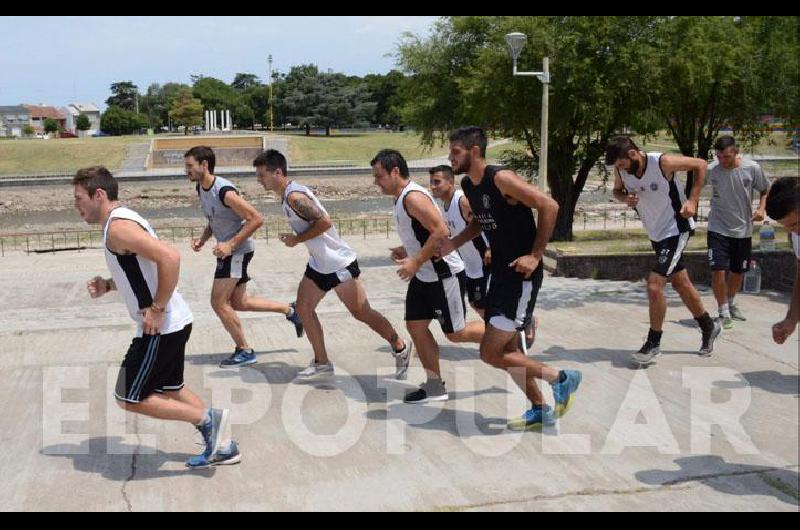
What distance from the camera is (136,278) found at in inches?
185

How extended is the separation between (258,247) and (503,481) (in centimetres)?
1486

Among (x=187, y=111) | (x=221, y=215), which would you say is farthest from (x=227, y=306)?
(x=187, y=111)

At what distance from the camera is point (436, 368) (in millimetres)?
6309

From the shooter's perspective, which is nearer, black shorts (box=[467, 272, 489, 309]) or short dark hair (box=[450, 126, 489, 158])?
short dark hair (box=[450, 126, 489, 158])

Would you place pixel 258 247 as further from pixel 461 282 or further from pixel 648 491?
pixel 648 491

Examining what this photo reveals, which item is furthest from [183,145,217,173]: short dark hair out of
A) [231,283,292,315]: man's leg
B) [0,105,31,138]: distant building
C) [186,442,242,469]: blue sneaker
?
[0,105,31,138]: distant building

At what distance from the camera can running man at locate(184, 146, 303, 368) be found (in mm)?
6957

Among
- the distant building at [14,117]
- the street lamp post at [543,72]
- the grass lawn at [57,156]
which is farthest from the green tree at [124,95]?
the street lamp post at [543,72]

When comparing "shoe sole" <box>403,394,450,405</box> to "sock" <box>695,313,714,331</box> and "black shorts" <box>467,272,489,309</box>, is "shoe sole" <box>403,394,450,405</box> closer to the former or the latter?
"black shorts" <box>467,272,489,309</box>

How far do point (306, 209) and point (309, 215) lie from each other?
52 mm

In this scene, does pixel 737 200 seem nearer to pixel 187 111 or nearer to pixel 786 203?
pixel 786 203

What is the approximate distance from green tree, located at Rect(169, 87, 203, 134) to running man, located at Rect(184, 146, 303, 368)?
10486cm

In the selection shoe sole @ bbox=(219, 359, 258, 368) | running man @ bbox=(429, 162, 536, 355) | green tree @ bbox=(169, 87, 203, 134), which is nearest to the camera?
running man @ bbox=(429, 162, 536, 355)

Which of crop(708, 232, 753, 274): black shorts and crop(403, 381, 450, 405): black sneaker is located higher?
crop(708, 232, 753, 274): black shorts
